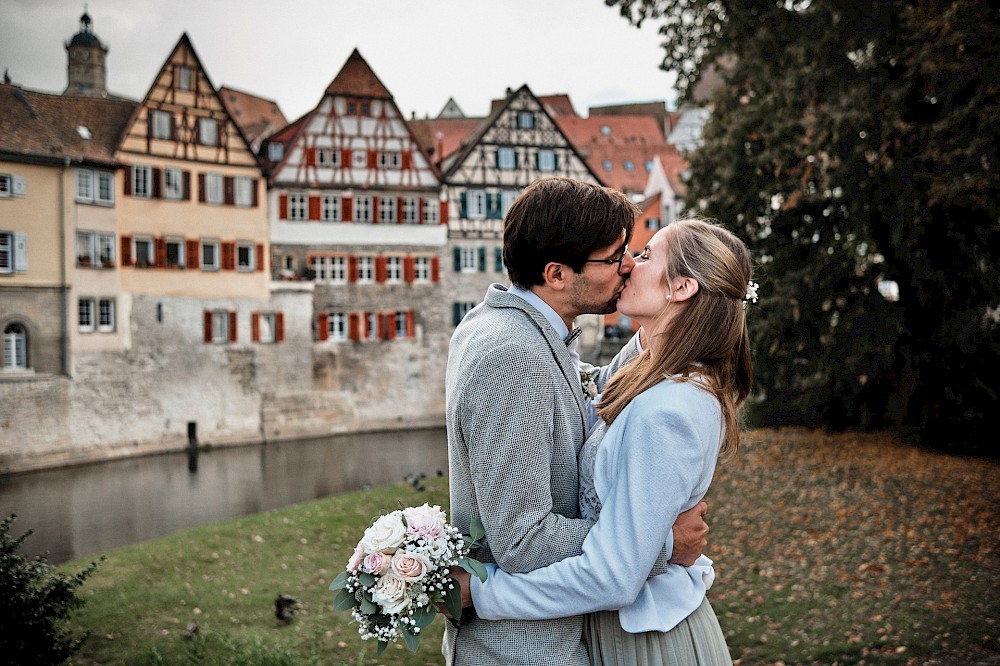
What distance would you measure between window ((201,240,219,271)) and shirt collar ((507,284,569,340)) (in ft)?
70.1

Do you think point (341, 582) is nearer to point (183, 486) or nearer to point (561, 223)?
point (561, 223)

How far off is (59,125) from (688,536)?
21.5 meters

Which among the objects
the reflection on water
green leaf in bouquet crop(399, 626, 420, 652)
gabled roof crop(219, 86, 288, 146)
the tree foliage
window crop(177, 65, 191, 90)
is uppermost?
gabled roof crop(219, 86, 288, 146)

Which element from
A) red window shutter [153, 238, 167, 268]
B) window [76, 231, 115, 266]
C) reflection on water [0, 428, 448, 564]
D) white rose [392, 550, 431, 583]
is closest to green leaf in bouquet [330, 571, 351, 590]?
white rose [392, 550, 431, 583]

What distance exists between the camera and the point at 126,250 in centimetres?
2064

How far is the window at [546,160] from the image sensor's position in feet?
81.5

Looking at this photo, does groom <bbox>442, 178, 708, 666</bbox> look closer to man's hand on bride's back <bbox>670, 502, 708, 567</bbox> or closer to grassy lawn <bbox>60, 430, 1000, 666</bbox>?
man's hand on bride's back <bbox>670, 502, 708, 567</bbox>

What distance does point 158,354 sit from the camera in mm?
21016

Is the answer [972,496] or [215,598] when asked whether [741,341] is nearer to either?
[215,598]

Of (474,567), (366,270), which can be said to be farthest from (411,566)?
(366,270)

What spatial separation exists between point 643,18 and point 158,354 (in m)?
14.6

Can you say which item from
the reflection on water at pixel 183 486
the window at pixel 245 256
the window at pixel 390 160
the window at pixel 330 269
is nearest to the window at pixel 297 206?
the window at pixel 330 269

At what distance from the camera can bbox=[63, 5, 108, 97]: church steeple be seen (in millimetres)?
25156

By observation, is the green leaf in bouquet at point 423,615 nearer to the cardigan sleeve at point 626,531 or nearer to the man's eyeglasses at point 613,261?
the cardigan sleeve at point 626,531
